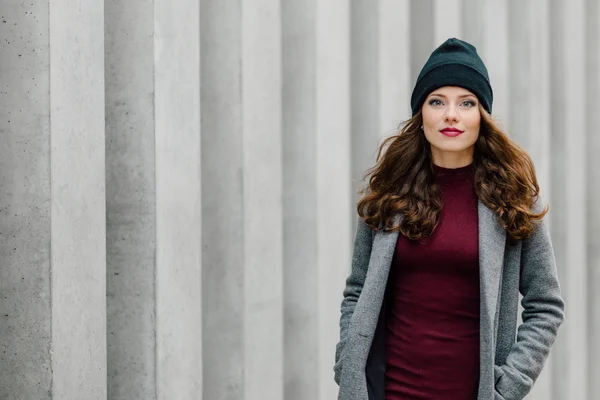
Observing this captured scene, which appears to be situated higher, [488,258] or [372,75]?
[372,75]

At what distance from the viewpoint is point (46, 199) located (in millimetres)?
3115

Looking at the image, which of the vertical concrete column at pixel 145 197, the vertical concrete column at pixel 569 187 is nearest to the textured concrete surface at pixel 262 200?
the vertical concrete column at pixel 145 197

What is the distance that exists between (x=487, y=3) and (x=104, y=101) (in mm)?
2372

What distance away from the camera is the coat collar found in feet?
8.76

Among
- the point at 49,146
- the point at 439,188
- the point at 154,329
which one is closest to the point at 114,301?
the point at 154,329

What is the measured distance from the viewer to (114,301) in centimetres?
347

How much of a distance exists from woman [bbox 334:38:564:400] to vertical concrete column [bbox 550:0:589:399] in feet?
8.53

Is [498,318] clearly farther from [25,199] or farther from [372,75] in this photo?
[372,75]

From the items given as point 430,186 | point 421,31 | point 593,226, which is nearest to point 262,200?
point 430,186

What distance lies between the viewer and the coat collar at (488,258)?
2.67 m

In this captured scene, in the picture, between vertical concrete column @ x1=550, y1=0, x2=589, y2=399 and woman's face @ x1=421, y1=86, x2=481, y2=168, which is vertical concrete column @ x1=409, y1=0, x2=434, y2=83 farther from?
woman's face @ x1=421, y1=86, x2=481, y2=168

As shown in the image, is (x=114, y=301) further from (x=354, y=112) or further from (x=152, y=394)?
(x=354, y=112)

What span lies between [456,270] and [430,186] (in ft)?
0.89


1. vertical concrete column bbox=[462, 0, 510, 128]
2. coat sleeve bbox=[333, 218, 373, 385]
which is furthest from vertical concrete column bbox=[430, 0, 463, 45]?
coat sleeve bbox=[333, 218, 373, 385]
